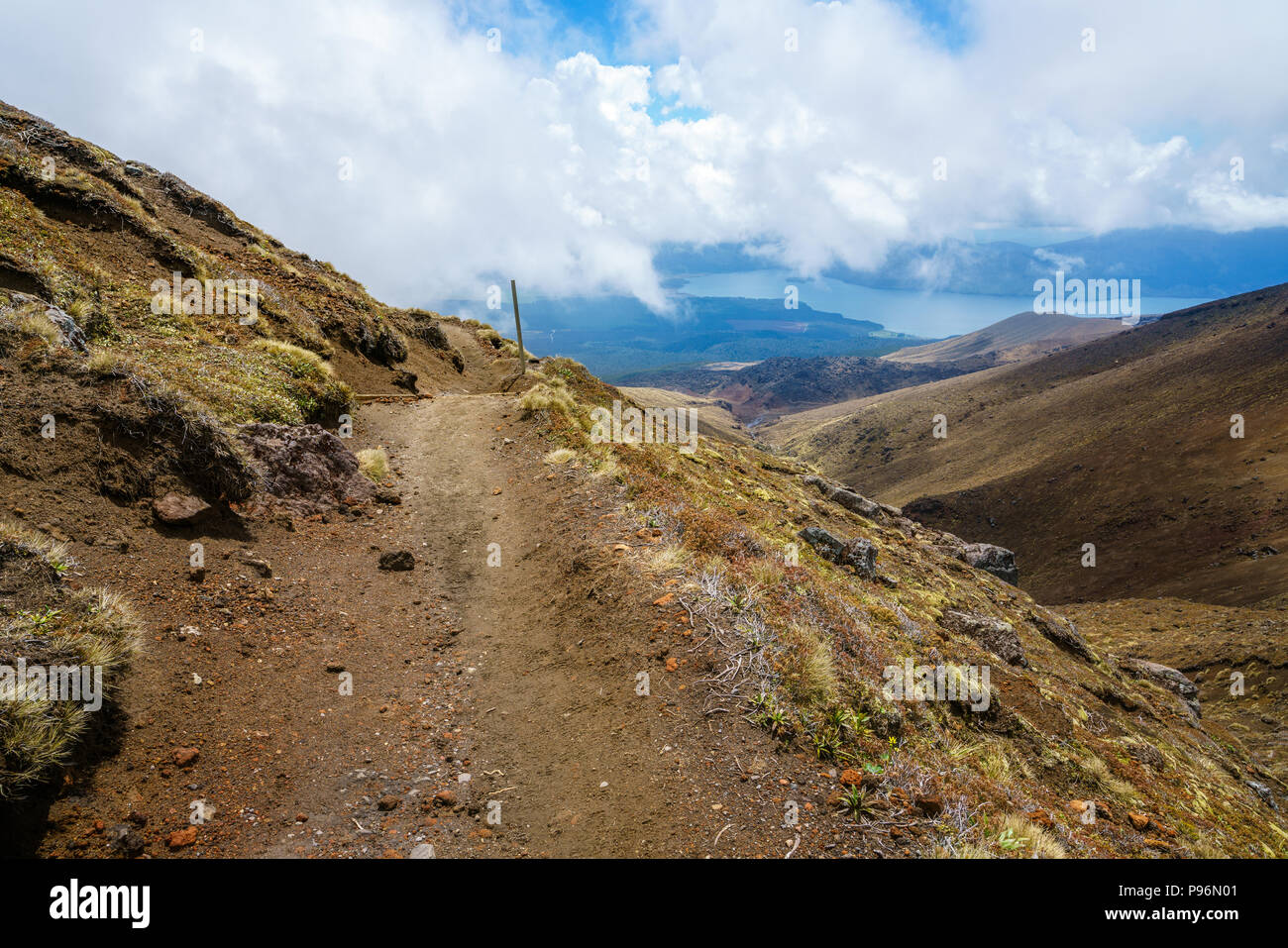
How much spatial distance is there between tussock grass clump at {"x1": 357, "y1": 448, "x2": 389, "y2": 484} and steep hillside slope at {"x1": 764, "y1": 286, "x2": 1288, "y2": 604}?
55815 mm

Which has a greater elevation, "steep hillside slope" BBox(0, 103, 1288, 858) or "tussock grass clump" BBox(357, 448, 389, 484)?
"tussock grass clump" BBox(357, 448, 389, 484)

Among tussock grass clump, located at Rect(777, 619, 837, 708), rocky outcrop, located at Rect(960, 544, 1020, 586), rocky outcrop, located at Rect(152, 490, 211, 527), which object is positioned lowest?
rocky outcrop, located at Rect(960, 544, 1020, 586)

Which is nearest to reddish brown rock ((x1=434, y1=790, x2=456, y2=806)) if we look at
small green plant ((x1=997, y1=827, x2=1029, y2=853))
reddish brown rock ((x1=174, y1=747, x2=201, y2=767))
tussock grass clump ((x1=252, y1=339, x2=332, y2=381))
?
reddish brown rock ((x1=174, y1=747, x2=201, y2=767))

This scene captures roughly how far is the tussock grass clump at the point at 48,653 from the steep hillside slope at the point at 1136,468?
58954 millimetres

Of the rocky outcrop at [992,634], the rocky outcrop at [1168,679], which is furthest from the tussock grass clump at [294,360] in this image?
the rocky outcrop at [1168,679]

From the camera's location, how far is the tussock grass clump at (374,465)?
13.0m

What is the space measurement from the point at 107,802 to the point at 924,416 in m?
148

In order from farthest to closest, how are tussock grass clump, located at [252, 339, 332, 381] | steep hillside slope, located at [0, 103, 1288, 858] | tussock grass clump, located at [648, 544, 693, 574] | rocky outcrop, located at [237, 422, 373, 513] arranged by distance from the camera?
tussock grass clump, located at [252, 339, 332, 381]
rocky outcrop, located at [237, 422, 373, 513]
tussock grass clump, located at [648, 544, 693, 574]
steep hillside slope, located at [0, 103, 1288, 858]

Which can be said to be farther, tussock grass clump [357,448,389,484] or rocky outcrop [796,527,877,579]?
rocky outcrop [796,527,877,579]

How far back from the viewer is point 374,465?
43.1 feet

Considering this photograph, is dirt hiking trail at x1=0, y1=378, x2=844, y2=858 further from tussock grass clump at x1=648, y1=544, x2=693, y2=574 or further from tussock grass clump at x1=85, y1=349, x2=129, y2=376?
tussock grass clump at x1=85, y1=349, x2=129, y2=376

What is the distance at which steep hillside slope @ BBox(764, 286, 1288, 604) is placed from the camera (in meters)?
53.3
